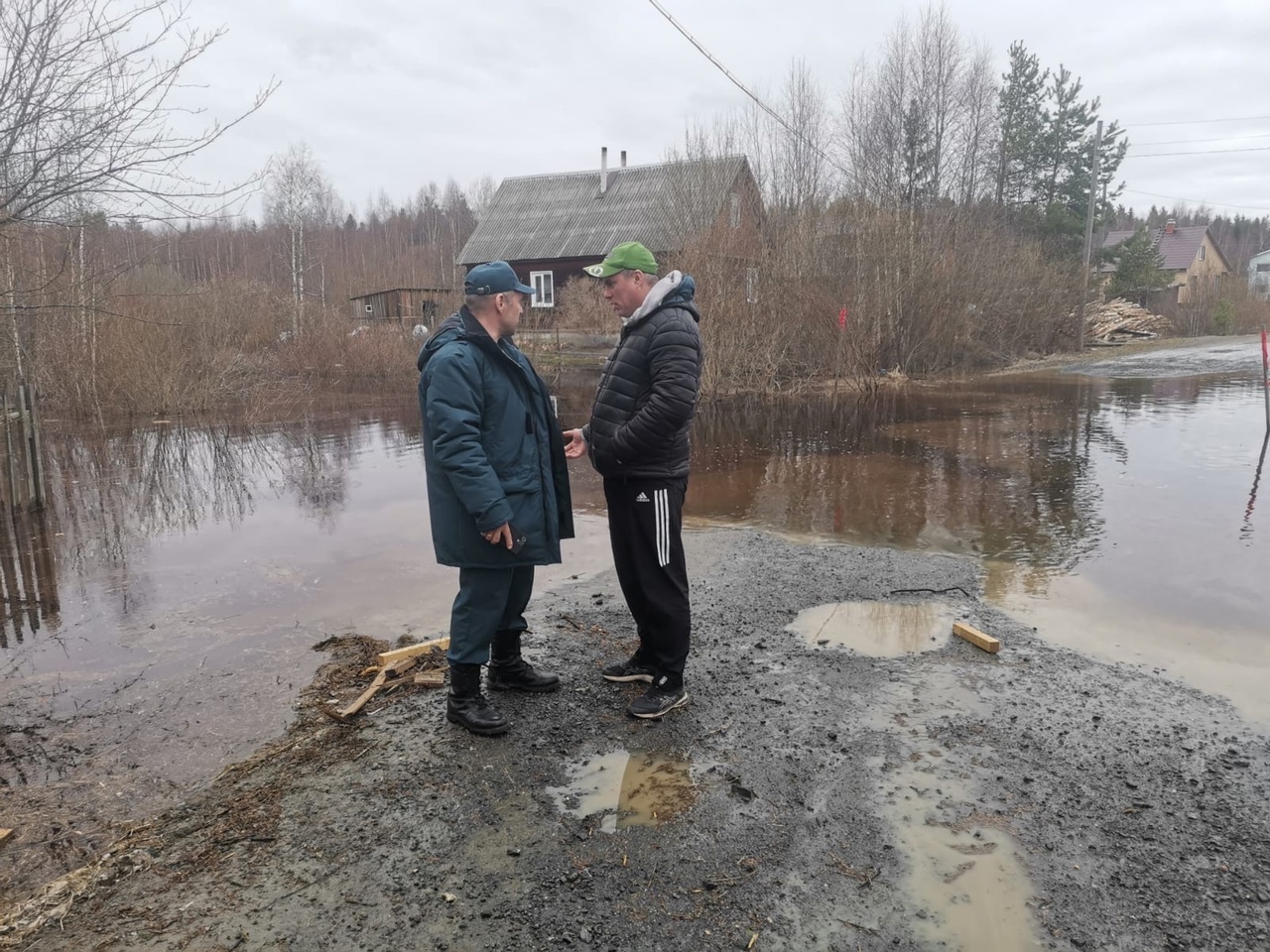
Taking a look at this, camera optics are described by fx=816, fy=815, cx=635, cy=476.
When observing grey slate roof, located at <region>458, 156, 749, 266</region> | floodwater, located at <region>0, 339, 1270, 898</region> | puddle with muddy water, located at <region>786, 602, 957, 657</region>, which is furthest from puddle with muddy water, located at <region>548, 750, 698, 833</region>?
grey slate roof, located at <region>458, 156, 749, 266</region>

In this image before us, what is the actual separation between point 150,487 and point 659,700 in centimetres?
853

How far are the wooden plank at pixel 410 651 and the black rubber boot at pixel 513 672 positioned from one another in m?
0.53

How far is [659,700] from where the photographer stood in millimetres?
3869

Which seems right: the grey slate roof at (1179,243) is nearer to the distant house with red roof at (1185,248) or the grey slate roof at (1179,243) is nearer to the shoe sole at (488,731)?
the distant house with red roof at (1185,248)

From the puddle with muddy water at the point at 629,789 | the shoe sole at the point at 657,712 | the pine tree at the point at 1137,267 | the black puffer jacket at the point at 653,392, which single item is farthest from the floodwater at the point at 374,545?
the pine tree at the point at 1137,267

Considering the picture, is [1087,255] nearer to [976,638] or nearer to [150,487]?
[976,638]

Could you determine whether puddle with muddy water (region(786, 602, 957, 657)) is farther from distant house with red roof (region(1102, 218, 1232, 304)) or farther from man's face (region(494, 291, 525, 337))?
distant house with red roof (region(1102, 218, 1232, 304))

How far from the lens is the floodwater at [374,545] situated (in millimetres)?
4129

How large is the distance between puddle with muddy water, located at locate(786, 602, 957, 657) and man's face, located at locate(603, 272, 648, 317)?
7.49 ft

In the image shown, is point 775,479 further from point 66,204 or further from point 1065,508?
point 66,204

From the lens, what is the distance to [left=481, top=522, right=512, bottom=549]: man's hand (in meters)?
3.48

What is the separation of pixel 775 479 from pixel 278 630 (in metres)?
6.53

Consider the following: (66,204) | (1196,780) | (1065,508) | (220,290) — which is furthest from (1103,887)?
(220,290)

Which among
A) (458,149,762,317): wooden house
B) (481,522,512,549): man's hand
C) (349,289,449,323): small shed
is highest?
(458,149,762,317): wooden house
